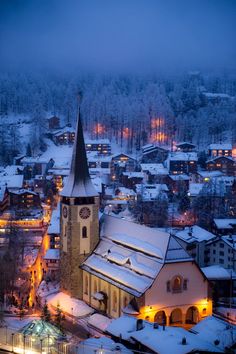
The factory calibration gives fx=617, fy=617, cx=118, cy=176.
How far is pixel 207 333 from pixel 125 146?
6718cm

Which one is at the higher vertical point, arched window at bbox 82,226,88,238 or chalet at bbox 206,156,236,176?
chalet at bbox 206,156,236,176

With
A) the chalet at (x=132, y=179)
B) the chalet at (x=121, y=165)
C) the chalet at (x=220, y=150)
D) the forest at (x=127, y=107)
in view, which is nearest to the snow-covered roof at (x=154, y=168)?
the chalet at (x=132, y=179)

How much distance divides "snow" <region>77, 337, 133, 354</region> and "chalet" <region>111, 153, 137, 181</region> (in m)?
52.2

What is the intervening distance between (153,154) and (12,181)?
2235 cm

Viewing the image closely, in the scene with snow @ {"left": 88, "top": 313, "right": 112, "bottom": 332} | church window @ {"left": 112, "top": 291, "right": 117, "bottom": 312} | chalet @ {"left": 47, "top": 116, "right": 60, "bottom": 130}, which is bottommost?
snow @ {"left": 88, "top": 313, "right": 112, "bottom": 332}

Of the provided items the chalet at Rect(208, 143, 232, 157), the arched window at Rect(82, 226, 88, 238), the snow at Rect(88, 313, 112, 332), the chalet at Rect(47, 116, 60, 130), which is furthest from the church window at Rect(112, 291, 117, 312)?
the chalet at Rect(47, 116, 60, 130)

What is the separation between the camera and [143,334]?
78.6ft

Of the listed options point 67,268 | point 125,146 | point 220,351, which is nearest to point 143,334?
point 220,351

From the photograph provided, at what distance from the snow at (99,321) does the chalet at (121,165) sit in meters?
46.2

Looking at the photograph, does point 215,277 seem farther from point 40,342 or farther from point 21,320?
point 40,342

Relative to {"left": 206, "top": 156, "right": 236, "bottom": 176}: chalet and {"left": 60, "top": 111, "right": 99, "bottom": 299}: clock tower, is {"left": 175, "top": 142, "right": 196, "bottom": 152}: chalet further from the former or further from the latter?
{"left": 60, "top": 111, "right": 99, "bottom": 299}: clock tower

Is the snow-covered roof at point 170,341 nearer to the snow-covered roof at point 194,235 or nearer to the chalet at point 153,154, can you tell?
the snow-covered roof at point 194,235

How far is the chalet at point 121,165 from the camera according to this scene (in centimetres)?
7699

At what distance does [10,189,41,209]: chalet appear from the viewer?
6531cm
